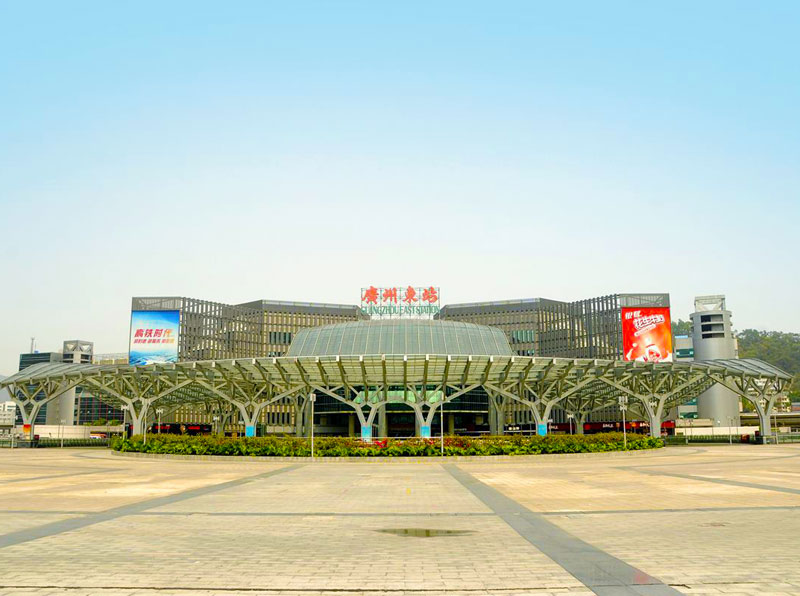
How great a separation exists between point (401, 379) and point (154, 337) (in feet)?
248

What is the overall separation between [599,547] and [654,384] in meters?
70.5

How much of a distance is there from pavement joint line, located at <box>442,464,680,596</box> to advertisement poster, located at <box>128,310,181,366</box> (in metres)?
119

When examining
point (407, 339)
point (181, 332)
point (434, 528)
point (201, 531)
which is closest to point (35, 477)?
point (201, 531)

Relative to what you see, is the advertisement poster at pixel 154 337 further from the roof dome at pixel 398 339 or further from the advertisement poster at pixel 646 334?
the advertisement poster at pixel 646 334

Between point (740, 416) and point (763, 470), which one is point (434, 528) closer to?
point (763, 470)

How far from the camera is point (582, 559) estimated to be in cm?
1327

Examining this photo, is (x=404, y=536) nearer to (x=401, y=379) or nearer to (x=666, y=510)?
(x=666, y=510)

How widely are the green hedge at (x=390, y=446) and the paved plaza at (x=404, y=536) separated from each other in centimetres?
1728

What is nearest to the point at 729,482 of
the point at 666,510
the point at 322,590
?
the point at 666,510

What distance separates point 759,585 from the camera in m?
10.8

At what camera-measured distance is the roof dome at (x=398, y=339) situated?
321 ft

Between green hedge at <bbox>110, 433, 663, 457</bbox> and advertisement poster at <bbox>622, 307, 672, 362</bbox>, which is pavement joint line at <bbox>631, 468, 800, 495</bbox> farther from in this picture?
advertisement poster at <bbox>622, 307, 672, 362</bbox>

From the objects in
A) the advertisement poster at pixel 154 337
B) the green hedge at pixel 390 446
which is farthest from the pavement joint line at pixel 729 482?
the advertisement poster at pixel 154 337

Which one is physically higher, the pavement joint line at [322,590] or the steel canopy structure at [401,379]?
the steel canopy structure at [401,379]
